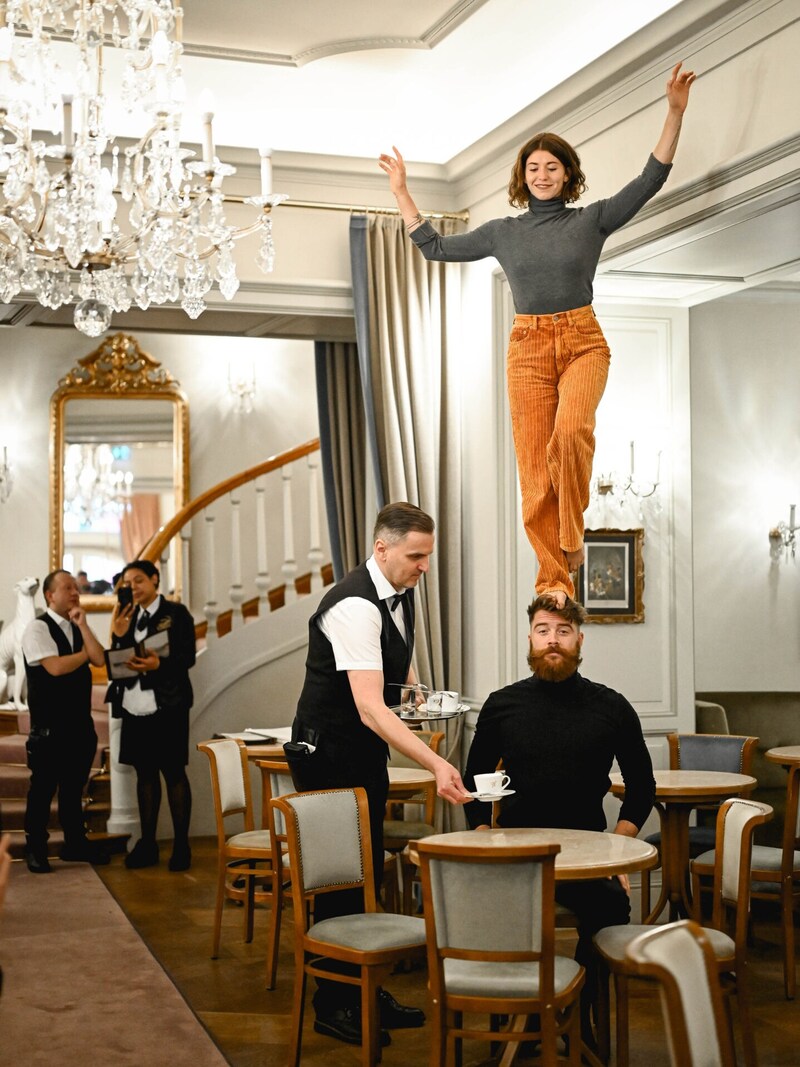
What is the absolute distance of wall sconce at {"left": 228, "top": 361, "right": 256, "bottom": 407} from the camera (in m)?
10.1

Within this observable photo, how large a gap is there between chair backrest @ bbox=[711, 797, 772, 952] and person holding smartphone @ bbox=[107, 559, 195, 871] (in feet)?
12.9

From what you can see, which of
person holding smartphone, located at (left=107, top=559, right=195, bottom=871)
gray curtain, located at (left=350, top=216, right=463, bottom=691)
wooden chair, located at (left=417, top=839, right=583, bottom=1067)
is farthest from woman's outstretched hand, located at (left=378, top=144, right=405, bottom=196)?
person holding smartphone, located at (left=107, top=559, right=195, bottom=871)

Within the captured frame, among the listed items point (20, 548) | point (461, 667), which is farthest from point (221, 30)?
point (20, 548)

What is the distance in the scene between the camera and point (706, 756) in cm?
565

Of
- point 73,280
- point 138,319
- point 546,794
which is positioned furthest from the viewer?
point 138,319

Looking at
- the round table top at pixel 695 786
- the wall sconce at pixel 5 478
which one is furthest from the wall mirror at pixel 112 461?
the round table top at pixel 695 786

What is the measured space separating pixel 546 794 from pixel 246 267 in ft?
11.9

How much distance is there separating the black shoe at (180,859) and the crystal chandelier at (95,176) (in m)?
3.35

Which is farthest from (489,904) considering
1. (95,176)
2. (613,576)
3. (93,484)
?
(93,484)

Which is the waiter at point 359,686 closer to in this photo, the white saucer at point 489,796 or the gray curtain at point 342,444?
the white saucer at point 489,796

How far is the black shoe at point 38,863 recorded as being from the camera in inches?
272

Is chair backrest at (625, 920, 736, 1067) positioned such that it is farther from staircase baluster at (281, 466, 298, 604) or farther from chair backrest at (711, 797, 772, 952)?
staircase baluster at (281, 466, 298, 604)

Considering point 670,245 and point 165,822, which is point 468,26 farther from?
point 165,822

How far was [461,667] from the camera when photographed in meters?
6.66
